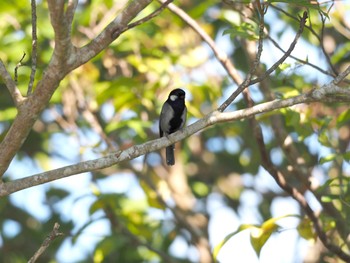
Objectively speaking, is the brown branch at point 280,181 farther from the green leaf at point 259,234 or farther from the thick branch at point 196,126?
the thick branch at point 196,126

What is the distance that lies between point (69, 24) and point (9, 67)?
11.3ft

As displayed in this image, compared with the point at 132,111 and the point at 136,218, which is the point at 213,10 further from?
the point at 136,218

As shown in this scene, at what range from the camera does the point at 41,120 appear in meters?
7.61

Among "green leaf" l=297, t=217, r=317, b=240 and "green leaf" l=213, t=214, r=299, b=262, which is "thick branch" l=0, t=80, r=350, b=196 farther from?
"green leaf" l=297, t=217, r=317, b=240

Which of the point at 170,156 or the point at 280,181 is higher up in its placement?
the point at 170,156

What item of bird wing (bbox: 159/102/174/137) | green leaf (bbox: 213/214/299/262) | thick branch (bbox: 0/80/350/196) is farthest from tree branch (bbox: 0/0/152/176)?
bird wing (bbox: 159/102/174/137)

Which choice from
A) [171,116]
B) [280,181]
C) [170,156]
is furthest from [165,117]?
[280,181]

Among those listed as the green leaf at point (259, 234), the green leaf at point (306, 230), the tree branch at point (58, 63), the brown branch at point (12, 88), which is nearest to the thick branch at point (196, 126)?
the tree branch at point (58, 63)

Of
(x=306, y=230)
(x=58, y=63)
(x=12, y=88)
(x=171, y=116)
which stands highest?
(x=171, y=116)

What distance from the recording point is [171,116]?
19.6ft

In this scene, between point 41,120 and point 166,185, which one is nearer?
point 166,185

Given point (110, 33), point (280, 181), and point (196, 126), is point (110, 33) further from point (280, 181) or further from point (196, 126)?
point (280, 181)

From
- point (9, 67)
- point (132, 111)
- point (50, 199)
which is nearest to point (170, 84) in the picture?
point (132, 111)

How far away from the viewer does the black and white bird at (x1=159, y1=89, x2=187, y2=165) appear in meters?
5.96
